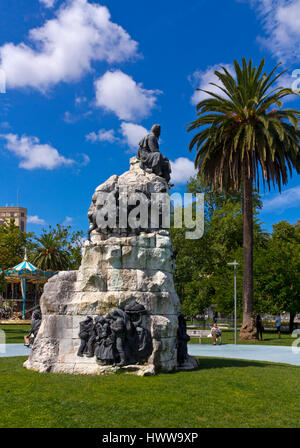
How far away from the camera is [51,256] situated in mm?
53125

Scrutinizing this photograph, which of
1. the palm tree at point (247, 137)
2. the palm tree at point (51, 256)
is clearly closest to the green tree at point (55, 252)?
the palm tree at point (51, 256)

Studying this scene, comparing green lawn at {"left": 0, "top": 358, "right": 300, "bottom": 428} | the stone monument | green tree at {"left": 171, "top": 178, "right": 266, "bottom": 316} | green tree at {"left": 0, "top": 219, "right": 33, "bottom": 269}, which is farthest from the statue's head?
green tree at {"left": 0, "top": 219, "right": 33, "bottom": 269}

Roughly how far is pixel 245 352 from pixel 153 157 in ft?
33.7

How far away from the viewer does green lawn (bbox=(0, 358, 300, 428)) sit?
22.8 ft

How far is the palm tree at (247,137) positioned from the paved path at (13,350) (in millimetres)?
11886

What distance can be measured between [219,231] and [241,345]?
18.8 meters

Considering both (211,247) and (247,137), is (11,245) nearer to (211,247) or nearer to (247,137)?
(211,247)

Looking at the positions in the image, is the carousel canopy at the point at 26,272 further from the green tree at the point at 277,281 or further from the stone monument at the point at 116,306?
the stone monument at the point at 116,306

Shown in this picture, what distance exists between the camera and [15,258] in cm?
5219

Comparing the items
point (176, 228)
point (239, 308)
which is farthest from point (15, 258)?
point (239, 308)

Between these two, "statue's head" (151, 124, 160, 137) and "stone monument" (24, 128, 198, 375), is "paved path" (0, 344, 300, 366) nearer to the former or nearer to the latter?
"stone monument" (24, 128, 198, 375)

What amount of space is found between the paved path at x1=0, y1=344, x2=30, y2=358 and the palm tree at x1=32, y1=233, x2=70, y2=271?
108 feet

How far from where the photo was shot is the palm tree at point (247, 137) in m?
23.2

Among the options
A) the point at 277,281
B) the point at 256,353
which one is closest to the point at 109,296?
the point at 256,353
